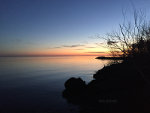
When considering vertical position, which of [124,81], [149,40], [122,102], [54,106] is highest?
[149,40]

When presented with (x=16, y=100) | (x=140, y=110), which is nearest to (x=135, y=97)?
(x=140, y=110)

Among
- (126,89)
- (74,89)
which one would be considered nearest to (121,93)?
(126,89)

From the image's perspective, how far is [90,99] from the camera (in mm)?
12953

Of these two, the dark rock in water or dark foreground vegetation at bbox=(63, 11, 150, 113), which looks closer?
dark foreground vegetation at bbox=(63, 11, 150, 113)

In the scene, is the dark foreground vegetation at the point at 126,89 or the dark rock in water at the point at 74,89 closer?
the dark foreground vegetation at the point at 126,89

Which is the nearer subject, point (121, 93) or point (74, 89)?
point (121, 93)

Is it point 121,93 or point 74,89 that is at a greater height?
point 121,93

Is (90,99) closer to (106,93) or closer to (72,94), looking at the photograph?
(106,93)

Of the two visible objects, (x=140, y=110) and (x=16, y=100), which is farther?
(x=16, y=100)

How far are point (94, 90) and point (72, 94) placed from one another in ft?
10.8

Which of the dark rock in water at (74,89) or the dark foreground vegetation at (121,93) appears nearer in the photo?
the dark foreground vegetation at (121,93)

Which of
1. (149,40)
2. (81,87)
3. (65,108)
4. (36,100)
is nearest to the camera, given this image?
(149,40)

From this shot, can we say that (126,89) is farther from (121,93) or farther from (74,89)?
(74,89)

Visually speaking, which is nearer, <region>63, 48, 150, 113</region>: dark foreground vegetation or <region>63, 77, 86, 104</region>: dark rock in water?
<region>63, 48, 150, 113</region>: dark foreground vegetation
